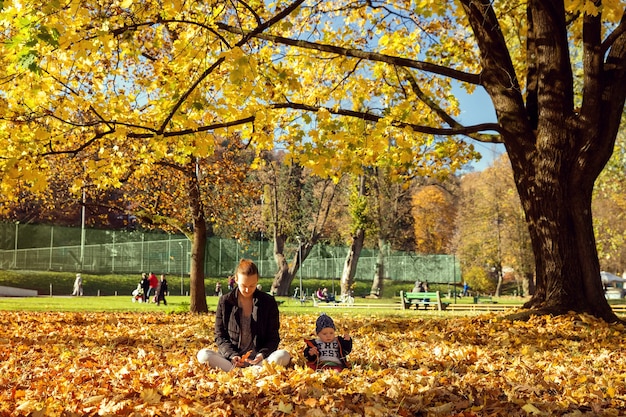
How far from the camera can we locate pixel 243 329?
21.0 ft

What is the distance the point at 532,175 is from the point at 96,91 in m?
7.98

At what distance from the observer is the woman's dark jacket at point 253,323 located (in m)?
6.32

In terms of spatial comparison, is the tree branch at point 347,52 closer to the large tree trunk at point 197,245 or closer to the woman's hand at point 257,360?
the woman's hand at point 257,360

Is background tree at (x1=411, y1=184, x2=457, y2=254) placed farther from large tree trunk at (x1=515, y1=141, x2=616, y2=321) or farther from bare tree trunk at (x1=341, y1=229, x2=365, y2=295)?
large tree trunk at (x1=515, y1=141, x2=616, y2=321)

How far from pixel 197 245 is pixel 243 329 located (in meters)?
11.9

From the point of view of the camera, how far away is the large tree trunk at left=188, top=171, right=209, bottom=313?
58.3ft

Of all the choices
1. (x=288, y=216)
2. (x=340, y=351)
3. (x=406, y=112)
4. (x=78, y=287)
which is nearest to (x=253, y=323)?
(x=340, y=351)

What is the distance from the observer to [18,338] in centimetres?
1037

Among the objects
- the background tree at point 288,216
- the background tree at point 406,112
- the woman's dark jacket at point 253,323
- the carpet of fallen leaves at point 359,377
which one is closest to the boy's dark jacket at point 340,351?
the carpet of fallen leaves at point 359,377

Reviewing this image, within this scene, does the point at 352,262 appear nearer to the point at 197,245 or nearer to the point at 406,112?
the point at 197,245

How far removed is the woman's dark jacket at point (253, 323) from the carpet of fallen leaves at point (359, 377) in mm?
344

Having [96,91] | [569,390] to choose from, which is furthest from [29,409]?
[96,91]

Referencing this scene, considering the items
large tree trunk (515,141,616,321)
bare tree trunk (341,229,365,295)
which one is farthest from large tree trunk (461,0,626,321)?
bare tree trunk (341,229,365,295)

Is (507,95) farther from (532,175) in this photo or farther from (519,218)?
(519,218)
